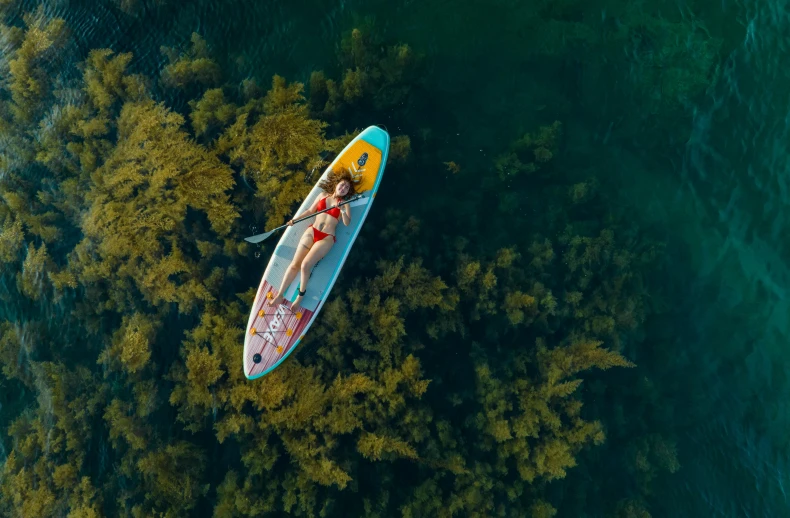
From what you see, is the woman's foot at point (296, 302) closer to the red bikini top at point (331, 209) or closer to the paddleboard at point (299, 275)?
the paddleboard at point (299, 275)

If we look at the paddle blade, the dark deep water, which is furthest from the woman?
the dark deep water

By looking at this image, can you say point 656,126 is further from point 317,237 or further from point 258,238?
point 258,238

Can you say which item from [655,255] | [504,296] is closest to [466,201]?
→ [504,296]

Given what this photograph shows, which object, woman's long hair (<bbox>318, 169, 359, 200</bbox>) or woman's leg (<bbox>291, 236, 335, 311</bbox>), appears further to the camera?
woman's long hair (<bbox>318, 169, 359, 200</bbox>)

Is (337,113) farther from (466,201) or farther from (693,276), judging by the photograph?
(693,276)

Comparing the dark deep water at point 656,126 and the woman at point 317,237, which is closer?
the woman at point 317,237

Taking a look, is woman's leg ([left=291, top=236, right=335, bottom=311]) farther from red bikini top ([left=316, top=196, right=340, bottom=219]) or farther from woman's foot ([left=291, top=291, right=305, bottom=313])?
red bikini top ([left=316, top=196, right=340, bottom=219])

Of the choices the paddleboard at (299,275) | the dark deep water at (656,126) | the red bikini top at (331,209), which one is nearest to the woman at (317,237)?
the red bikini top at (331,209)
